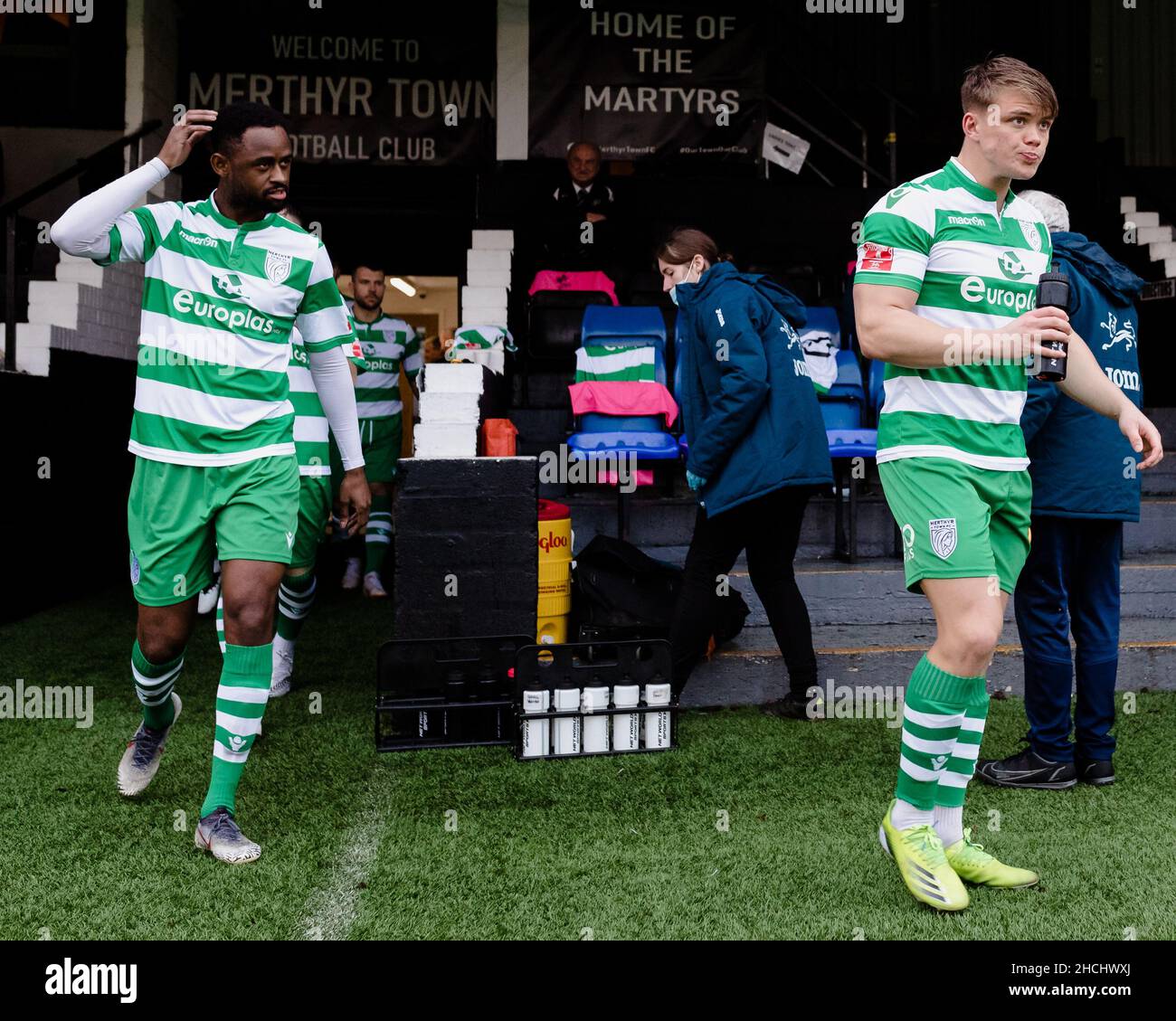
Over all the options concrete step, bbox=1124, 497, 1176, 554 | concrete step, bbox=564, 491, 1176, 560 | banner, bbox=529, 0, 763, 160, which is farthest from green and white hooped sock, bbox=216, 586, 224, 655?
banner, bbox=529, 0, 763, 160

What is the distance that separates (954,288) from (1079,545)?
150 cm

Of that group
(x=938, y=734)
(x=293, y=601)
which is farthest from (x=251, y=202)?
(x=938, y=734)

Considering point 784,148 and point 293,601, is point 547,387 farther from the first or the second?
point 784,148

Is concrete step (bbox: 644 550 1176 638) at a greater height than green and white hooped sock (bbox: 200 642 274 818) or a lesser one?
greater

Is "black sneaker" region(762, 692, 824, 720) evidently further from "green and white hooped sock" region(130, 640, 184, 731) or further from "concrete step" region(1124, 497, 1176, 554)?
"concrete step" region(1124, 497, 1176, 554)

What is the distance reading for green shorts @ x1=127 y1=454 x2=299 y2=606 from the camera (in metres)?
2.93

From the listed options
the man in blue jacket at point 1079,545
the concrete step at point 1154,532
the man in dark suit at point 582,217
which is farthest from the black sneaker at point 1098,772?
the man in dark suit at point 582,217

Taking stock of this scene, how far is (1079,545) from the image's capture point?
11.7ft

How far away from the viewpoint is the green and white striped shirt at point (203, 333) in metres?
2.92

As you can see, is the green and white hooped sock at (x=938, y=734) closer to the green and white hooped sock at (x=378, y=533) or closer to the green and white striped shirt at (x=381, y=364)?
the green and white striped shirt at (x=381, y=364)

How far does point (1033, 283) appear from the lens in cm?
257
